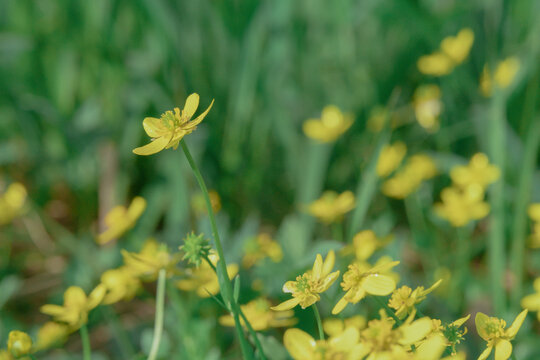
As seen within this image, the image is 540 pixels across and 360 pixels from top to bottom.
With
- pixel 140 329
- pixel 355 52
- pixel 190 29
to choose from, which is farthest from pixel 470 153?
pixel 140 329

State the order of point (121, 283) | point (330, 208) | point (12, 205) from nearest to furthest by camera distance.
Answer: point (121, 283) → point (330, 208) → point (12, 205)

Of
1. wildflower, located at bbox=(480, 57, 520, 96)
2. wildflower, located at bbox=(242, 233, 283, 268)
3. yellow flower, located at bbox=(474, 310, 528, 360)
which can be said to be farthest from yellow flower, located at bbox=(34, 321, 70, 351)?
wildflower, located at bbox=(480, 57, 520, 96)

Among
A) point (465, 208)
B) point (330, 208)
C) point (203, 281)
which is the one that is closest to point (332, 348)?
point (203, 281)

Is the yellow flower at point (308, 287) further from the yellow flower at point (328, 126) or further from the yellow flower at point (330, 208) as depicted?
the yellow flower at point (328, 126)

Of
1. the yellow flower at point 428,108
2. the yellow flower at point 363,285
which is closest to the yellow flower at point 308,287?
the yellow flower at point 363,285

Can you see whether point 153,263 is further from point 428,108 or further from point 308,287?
point 428,108

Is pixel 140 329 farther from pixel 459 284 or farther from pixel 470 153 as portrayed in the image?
pixel 470 153

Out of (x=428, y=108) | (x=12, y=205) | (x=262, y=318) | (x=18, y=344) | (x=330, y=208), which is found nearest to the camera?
(x=18, y=344)
